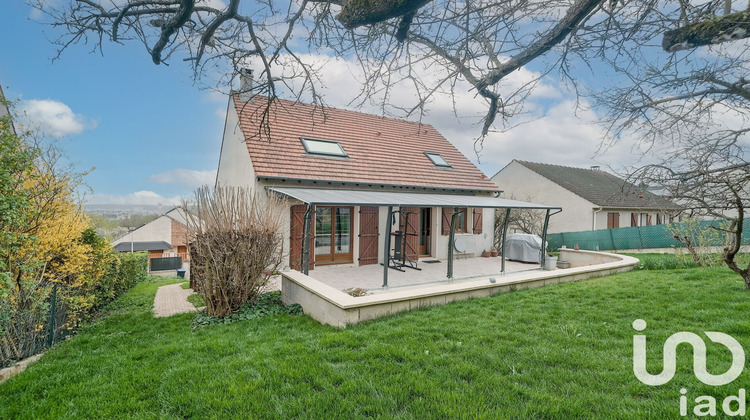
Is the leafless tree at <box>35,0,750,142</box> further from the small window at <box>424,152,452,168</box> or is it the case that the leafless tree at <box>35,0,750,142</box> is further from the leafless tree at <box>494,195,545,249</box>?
the leafless tree at <box>494,195,545,249</box>

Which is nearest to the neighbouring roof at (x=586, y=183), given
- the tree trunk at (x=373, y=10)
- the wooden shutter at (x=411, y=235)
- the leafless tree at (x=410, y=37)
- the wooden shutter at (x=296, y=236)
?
the wooden shutter at (x=411, y=235)

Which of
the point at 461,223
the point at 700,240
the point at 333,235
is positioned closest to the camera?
the point at 700,240

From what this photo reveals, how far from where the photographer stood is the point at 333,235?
12.3 meters

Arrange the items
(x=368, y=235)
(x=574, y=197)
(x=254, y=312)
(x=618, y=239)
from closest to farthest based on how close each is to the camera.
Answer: (x=254, y=312) < (x=368, y=235) < (x=618, y=239) < (x=574, y=197)

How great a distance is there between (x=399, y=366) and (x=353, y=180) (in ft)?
30.2

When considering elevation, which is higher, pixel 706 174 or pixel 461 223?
pixel 706 174

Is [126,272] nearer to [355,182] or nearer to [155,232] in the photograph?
[355,182]

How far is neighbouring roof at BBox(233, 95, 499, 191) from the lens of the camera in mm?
11906

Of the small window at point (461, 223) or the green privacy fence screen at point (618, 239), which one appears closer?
the small window at point (461, 223)

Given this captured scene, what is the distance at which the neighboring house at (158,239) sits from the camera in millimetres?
41188

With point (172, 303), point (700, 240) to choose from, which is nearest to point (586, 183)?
point (700, 240)

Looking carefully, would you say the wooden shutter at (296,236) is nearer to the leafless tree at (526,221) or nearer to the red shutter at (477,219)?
the red shutter at (477,219)

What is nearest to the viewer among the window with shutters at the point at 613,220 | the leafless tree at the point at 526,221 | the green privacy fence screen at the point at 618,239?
the green privacy fence screen at the point at 618,239

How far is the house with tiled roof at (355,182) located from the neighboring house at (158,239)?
97.6 ft
